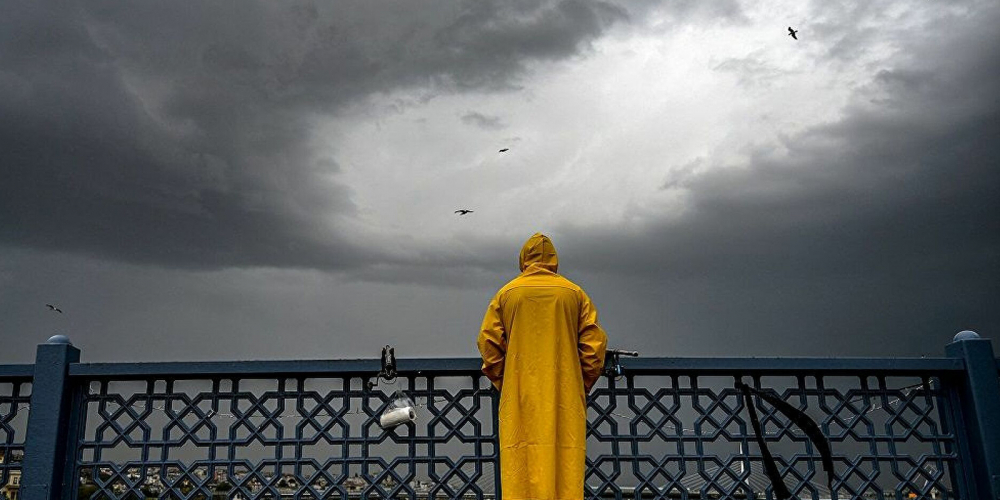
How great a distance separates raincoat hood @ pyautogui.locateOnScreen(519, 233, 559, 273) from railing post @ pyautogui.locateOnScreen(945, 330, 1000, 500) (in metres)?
2.97

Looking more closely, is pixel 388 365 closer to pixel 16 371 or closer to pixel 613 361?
pixel 613 361

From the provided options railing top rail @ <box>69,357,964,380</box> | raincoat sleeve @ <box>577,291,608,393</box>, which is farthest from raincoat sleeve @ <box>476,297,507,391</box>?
raincoat sleeve @ <box>577,291,608,393</box>

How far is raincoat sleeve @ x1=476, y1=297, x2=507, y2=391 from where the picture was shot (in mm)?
4352

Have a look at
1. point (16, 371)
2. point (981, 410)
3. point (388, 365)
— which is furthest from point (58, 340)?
point (981, 410)

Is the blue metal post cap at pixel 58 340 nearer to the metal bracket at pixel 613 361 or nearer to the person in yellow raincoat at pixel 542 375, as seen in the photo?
the person in yellow raincoat at pixel 542 375

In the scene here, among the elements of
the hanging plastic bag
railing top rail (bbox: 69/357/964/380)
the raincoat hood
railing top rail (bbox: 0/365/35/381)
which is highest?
the raincoat hood

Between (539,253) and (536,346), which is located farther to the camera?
(539,253)

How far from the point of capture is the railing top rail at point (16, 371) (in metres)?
4.81

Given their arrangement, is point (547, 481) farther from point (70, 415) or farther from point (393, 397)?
point (70, 415)

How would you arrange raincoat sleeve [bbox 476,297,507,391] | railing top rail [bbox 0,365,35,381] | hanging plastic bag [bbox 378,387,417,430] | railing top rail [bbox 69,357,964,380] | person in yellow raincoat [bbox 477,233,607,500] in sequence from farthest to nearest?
railing top rail [bbox 0,365,35,381] → railing top rail [bbox 69,357,964,380] → hanging plastic bag [bbox 378,387,417,430] → raincoat sleeve [bbox 476,297,507,391] → person in yellow raincoat [bbox 477,233,607,500]

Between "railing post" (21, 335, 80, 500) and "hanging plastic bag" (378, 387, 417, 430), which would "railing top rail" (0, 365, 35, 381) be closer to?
"railing post" (21, 335, 80, 500)

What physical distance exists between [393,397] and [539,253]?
1.34 m

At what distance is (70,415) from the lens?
4805mm

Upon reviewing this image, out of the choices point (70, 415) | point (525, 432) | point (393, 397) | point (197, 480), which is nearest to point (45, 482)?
point (70, 415)
